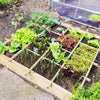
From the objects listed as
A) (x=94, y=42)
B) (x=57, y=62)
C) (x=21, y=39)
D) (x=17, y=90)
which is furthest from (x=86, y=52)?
(x=17, y=90)

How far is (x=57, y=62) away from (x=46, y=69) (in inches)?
13.0

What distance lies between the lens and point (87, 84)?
3.10 m

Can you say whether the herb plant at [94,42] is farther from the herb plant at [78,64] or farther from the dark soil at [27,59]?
the dark soil at [27,59]

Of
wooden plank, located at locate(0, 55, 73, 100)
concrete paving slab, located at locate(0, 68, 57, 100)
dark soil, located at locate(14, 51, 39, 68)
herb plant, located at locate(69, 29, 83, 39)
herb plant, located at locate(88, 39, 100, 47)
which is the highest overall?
herb plant, located at locate(69, 29, 83, 39)

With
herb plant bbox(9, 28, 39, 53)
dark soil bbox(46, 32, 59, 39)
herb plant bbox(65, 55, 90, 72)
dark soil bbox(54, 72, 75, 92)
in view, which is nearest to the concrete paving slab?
Result: dark soil bbox(54, 72, 75, 92)

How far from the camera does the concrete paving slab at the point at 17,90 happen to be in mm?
3053

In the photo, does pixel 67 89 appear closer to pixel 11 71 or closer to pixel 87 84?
pixel 87 84

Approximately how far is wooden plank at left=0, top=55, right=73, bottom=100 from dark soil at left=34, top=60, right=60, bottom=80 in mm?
147

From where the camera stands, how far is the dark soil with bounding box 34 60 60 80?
313 cm

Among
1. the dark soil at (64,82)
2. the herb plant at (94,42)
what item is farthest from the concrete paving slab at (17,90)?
the herb plant at (94,42)

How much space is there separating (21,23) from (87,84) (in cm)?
329

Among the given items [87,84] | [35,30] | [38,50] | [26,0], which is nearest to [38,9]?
[26,0]

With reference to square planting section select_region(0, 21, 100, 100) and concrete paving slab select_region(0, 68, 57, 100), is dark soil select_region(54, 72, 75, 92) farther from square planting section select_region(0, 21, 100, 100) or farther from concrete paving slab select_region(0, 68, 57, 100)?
concrete paving slab select_region(0, 68, 57, 100)

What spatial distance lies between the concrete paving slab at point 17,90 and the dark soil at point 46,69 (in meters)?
0.42
